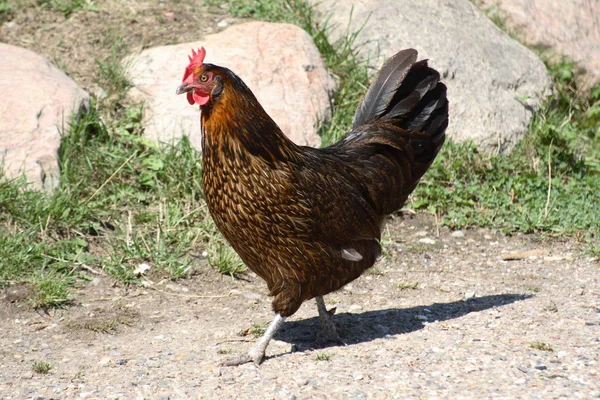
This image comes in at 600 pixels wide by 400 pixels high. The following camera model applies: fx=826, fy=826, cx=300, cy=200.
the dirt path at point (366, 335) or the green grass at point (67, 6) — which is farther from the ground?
the green grass at point (67, 6)

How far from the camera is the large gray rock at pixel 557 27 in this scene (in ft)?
32.7

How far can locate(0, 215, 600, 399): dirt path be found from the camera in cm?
445

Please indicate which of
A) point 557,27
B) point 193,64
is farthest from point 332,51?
point 193,64

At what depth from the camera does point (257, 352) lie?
190 inches

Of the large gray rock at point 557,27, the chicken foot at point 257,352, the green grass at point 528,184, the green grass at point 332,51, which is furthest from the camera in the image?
the large gray rock at point 557,27

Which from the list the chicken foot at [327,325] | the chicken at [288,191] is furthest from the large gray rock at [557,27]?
the chicken foot at [327,325]

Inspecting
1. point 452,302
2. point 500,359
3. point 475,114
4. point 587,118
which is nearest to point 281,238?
point 500,359

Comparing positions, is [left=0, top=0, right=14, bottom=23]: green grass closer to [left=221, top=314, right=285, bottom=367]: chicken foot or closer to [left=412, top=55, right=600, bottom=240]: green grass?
[left=412, top=55, right=600, bottom=240]: green grass

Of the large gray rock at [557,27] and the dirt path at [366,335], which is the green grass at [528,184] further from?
the large gray rock at [557,27]

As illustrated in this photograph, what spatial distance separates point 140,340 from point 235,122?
1.73 meters

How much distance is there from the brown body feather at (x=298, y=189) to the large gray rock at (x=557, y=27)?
4.97 meters

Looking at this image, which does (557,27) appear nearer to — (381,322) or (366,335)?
(381,322)

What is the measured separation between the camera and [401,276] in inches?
261

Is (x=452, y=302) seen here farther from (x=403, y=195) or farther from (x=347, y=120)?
(x=347, y=120)
